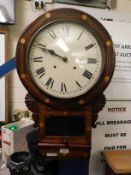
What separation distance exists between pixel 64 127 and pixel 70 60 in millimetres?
253

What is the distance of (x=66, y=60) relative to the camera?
0.78 m

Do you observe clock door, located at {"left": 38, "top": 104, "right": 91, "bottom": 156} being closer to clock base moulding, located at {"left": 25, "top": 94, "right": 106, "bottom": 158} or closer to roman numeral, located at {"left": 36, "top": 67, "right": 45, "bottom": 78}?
clock base moulding, located at {"left": 25, "top": 94, "right": 106, "bottom": 158}

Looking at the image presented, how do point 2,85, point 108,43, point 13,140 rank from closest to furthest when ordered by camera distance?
point 108,43 → point 13,140 → point 2,85

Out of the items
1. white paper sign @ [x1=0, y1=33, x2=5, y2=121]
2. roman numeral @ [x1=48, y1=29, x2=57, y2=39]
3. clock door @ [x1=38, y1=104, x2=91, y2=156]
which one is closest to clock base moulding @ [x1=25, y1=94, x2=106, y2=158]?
clock door @ [x1=38, y1=104, x2=91, y2=156]

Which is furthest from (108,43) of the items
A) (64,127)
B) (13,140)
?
(13,140)

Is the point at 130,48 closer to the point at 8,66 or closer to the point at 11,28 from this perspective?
the point at 8,66

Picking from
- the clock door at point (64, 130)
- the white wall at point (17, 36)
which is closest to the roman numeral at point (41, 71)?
the clock door at point (64, 130)

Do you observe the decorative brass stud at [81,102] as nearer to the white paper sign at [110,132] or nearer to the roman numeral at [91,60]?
the roman numeral at [91,60]

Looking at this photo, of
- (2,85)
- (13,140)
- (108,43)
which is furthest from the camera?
(2,85)

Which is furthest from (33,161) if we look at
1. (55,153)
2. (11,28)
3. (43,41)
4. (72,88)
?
(11,28)

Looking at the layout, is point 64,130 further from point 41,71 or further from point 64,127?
point 41,71

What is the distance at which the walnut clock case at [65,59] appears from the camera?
765 mm

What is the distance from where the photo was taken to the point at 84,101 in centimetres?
79

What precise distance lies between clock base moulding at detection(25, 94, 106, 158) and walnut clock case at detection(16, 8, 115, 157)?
0.08 ft
